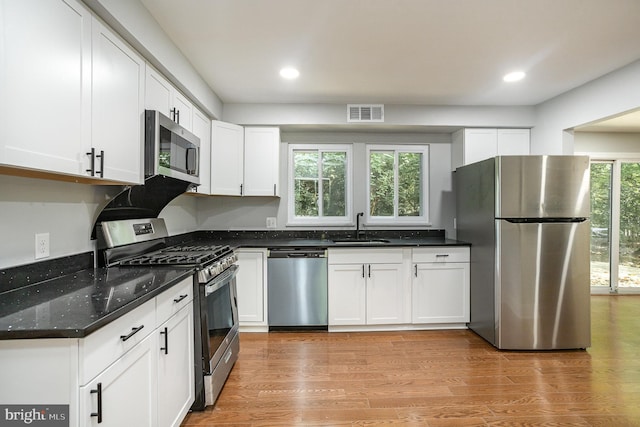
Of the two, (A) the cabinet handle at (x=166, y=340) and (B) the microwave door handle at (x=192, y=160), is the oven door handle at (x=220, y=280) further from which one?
(B) the microwave door handle at (x=192, y=160)

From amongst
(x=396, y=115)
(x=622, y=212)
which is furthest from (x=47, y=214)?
(x=622, y=212)

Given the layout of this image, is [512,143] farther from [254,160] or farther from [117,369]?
[117,369]

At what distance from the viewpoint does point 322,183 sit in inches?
163

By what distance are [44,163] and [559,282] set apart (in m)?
3.75

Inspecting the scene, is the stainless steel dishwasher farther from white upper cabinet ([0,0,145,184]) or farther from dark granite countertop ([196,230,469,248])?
white upper cabinet ([0,0,145,184])

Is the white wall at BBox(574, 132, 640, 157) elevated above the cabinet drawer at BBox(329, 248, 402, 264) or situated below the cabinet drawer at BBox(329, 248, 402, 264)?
above

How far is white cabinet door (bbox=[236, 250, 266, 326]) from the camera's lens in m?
3.39

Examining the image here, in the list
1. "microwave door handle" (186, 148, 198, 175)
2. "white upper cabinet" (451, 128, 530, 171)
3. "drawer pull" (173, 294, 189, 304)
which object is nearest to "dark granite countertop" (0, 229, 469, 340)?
"drawer pull" (173, 294, 189, 304)

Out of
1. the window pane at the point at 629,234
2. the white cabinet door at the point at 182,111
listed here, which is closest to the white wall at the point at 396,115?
the white cabinet door at the point at 182,111

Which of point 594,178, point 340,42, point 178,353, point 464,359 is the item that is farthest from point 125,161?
point 594,178

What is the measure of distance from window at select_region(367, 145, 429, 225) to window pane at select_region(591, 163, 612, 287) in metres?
2.83

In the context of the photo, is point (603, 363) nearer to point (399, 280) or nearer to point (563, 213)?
point (563, 213)

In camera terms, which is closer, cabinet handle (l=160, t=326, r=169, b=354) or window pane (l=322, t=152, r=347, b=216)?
cabinet handle (l=160, t=326, r=169, b=354)

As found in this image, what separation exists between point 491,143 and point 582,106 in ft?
2.86
